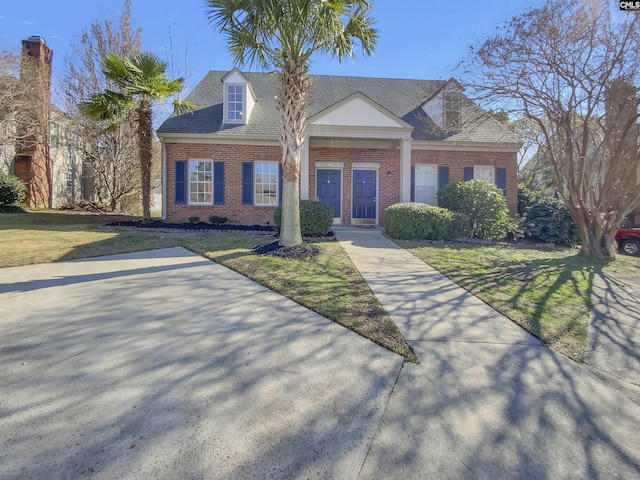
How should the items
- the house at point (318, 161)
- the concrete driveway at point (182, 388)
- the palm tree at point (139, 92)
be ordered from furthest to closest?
the house at point (318, 161) < the palm tree at point (139, 92) < the concrete driveway at point (182, 388)

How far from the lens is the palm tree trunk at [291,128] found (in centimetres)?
762

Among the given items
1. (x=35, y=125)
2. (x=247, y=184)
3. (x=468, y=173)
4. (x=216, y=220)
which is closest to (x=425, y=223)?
(x=468, y=173)

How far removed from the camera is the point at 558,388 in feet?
9.87

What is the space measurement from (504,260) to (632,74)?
484 cm

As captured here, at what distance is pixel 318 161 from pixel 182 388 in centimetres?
1215

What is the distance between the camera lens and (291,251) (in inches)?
296

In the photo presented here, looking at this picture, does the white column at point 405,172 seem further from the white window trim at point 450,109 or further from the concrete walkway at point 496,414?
the concrete walkway at point 496,414

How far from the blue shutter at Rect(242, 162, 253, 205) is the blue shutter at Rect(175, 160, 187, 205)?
2.12 m

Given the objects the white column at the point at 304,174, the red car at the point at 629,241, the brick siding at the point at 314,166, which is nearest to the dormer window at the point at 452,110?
the brick siding at the point at 314,166

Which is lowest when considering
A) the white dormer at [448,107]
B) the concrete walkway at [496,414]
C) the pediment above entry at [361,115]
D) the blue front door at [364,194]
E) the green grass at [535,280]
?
the concrete walkway at [496,414]

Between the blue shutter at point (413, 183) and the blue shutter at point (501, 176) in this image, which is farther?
the blue shutter at point (501, 176)

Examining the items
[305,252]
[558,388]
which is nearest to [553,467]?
[558,388]

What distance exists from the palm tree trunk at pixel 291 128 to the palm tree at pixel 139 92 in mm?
5966

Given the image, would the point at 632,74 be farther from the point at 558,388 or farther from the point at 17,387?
the point at 17,387
